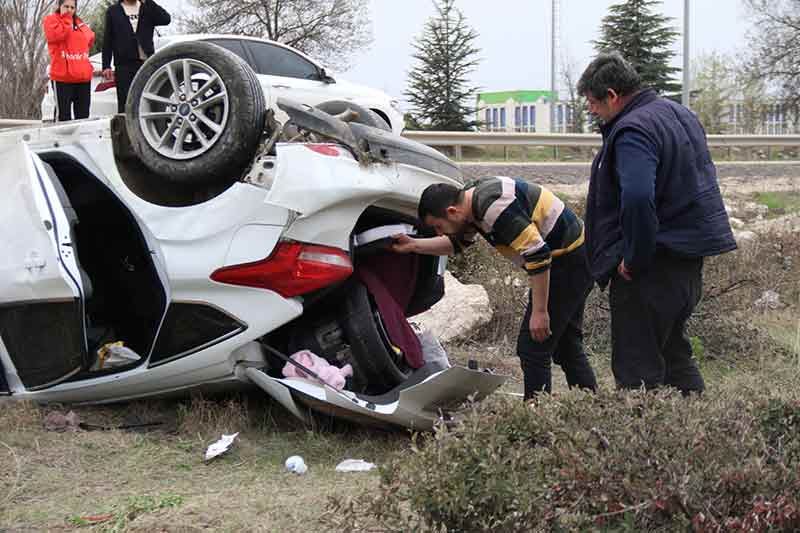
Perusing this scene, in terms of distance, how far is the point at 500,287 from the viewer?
26.6ft

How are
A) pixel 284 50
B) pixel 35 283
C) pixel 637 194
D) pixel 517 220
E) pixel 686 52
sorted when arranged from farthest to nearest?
pixel 686 52 → pixel 284 50 → pixel 35 283 → pixel 517 220 → pixel 637 194

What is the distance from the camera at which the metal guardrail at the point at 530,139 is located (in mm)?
17875

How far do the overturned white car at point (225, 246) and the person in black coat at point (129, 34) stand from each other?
3679 millimetres

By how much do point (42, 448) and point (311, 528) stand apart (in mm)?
1727

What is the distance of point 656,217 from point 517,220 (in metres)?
0.66

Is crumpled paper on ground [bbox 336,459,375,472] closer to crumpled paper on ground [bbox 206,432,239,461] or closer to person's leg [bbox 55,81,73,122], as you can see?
crumpled paper on ground [bbox 206,432,239,461]

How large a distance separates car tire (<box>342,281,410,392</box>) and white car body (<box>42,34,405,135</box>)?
612cm

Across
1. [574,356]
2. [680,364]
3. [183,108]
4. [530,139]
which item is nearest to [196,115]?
[183,108]

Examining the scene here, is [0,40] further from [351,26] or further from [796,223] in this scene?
[796,223]

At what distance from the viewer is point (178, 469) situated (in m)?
4.57

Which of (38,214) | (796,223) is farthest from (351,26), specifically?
(38,214)

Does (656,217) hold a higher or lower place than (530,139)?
higher

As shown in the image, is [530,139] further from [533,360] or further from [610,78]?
[610,78]

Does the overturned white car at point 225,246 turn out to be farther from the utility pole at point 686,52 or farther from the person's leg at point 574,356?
the utility pole at point 686,52
